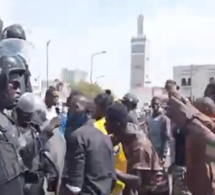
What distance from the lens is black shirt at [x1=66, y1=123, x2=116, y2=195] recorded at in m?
5.68

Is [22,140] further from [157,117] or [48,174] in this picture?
[157,117]

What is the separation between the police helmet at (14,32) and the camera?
256 inches

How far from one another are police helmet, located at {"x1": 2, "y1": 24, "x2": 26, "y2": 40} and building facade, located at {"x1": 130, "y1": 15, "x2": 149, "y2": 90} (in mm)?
124392

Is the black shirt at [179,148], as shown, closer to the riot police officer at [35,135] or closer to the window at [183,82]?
the riot police officer at [35,135]

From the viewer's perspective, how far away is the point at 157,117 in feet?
39.0

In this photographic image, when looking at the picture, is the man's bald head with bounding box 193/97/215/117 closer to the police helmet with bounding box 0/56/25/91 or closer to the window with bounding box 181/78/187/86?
the police helmet with bounding box 0/56/25/91

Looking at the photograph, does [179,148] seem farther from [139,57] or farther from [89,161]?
[139,57]

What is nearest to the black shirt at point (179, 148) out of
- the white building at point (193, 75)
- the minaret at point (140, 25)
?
the white building at point (193, 75)

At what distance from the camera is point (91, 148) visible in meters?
5.70

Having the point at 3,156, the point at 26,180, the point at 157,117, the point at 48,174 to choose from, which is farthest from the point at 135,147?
the point at 157,117

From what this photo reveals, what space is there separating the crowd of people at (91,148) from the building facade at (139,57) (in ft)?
409

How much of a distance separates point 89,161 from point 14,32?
1.55 m

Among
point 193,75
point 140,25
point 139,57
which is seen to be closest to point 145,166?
point 193,75

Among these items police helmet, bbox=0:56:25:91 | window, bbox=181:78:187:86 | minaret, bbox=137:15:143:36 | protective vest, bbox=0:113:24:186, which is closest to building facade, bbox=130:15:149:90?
minaret, bbox=137:15:143:36
